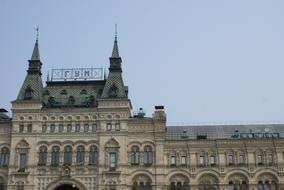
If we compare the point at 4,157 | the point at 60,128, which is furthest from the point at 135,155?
the point at 4,157

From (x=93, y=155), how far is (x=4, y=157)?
1425 centimetres

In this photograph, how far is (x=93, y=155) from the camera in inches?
2908

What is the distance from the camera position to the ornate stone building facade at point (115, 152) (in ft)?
238

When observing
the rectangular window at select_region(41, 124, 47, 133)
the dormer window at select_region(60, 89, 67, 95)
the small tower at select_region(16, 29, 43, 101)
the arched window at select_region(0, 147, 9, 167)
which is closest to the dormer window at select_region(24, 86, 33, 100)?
the small tower at select_region(16, 29, 43, 101)

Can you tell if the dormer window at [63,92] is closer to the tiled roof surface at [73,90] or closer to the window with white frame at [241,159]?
the tiled roof surface at [73,90]

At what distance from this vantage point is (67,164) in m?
73.2

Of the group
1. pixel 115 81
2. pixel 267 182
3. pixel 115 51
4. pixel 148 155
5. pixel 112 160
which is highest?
pixel 115 51

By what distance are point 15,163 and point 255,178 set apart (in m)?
37.0

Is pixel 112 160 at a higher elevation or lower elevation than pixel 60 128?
lower

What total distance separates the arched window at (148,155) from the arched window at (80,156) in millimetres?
9669

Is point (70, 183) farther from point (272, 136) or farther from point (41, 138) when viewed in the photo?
point (272, 136)

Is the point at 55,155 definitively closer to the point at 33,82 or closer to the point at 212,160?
the point at 33,82

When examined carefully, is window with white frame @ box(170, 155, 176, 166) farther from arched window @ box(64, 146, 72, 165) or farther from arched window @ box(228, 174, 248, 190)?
arched window @ box(64, 146, 72, 165)

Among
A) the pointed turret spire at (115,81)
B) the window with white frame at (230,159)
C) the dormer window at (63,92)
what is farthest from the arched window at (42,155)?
the window with white frame at (230,159)
